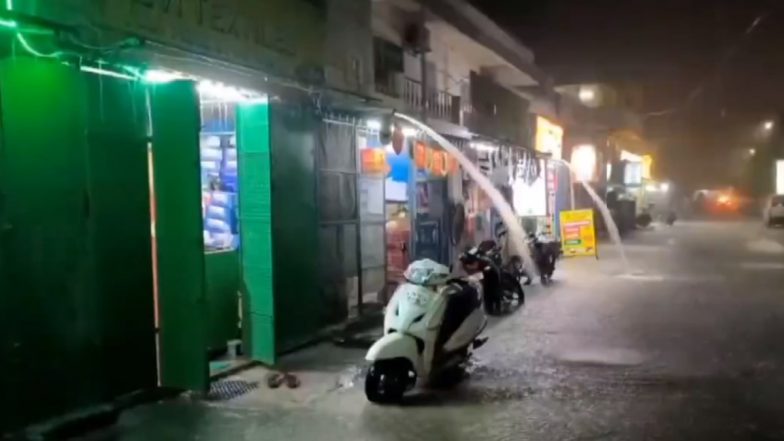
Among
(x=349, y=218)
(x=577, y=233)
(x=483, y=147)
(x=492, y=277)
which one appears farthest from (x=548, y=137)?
(x=349, y=218)

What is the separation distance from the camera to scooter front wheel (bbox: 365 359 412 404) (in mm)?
8078

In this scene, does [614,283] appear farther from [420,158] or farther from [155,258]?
[155,258]

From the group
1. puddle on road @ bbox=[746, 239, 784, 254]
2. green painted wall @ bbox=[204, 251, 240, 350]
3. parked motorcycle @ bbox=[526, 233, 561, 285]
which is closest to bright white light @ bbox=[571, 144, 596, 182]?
puddle on road @ bbox=[746, 239, 784, 254]

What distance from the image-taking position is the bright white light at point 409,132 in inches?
546

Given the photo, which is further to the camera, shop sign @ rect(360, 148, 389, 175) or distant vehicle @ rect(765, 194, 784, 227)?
distant vehicle @ rect(765, 194, 784, 227)

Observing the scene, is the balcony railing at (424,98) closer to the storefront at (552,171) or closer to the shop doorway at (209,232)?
the shop doorway at (209,232)

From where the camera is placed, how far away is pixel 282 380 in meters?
8.94

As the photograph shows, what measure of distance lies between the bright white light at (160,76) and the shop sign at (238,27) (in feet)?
1.06

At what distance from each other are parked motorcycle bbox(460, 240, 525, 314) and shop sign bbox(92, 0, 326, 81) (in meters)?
4.59

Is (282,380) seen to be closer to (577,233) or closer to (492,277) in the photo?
(492,277)

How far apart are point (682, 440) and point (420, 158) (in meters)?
8.44

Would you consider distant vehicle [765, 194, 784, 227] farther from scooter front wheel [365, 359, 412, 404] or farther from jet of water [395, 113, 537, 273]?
scooter front wheel [365, 359, 412, 404]

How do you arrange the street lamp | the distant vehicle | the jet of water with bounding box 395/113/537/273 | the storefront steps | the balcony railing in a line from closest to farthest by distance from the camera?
the storefront steps, the jet of water with bounding box 395/113/537/273, the balcony railing, the distant vehicle, the street lamp

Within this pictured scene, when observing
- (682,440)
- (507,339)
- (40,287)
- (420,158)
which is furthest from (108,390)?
(420,158)
